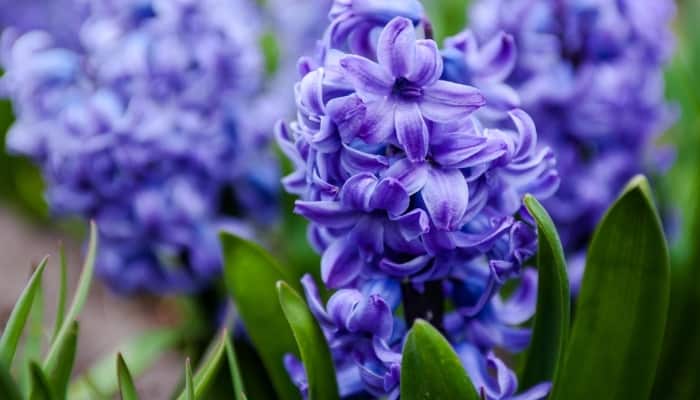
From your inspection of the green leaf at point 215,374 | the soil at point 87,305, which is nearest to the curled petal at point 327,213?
the green leaf at point 215,374

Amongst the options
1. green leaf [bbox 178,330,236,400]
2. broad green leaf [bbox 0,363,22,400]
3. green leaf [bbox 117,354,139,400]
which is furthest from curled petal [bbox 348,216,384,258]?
broad green leaf [bbox 0,363,22,400]

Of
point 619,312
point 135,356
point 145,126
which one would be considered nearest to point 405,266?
point 619,312

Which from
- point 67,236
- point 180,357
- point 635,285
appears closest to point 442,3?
point 180,357

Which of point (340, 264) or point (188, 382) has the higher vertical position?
point (340, 264)

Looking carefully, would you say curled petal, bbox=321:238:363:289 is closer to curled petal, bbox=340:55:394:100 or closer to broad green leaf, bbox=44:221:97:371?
curled petal, bbox=340:55:394:100

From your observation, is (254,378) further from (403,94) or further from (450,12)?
(450,12)

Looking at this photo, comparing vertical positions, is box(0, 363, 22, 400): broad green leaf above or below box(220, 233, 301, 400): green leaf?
above

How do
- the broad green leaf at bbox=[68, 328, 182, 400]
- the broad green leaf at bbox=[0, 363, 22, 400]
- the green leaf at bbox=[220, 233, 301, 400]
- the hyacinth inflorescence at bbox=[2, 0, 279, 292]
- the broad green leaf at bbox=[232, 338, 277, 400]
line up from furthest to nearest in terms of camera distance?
Answer: the broad green leaf at bbox=[68, 328, 182, 400] < the hyacinth inflorescence at bbox=[2, 0, 279, 292] < the broad green leaf at bbox=[232, 338, 277, 400] < the green leaf at bbox=[220, 233, 301, 400] < the broad green leaf at bbox=[0, 363, 22, 400]
